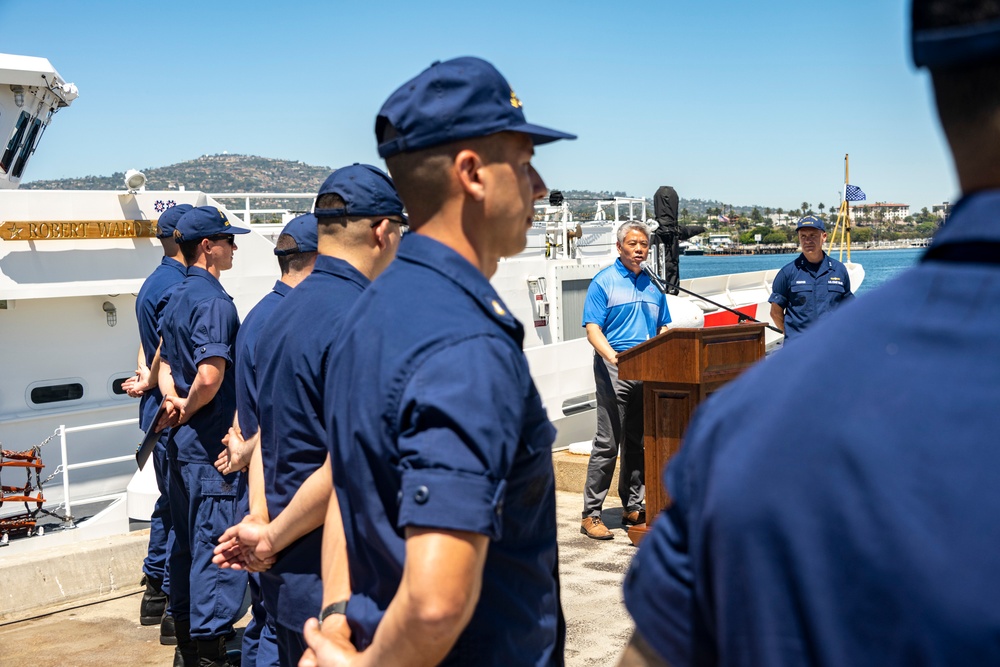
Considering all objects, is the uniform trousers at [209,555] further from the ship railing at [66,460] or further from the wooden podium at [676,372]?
the wooden podium at [676,372]

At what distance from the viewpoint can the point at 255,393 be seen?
327 cm

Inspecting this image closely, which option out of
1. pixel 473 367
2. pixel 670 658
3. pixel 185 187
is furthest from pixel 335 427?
pixel 185 187

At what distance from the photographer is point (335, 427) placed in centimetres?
181

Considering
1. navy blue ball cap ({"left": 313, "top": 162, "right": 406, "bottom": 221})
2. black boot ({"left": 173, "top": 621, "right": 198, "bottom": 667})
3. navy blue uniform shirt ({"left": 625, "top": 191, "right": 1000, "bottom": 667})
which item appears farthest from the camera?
black boot ({"left": 173, "top": 621, "right": 198, "bottom": 667})

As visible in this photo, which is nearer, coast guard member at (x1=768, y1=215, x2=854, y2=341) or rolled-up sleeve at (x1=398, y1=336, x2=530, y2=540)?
rolled-up sleeve at (x1=398, y1=336, x2=530, y2=540)

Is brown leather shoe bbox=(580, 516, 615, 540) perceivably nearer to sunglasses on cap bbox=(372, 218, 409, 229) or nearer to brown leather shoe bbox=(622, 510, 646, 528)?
brown leather shoe bbox=(622, 510, 646, 528)

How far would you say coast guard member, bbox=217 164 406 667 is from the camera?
2684 millimetres

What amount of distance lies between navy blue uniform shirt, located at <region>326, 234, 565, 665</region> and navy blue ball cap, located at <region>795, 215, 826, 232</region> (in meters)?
7.07

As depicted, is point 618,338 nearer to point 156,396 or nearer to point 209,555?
point 156,396

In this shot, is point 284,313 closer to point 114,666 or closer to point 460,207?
point 460,207

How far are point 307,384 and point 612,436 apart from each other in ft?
14.9

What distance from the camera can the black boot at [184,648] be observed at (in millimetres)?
4984

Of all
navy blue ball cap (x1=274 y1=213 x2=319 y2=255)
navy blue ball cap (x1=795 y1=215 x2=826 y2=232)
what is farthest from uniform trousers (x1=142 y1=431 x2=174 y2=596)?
navy blue ball cap (x1=795 y1=215 x2=826 y2=232)

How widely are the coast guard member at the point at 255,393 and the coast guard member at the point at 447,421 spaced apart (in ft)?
4.22
